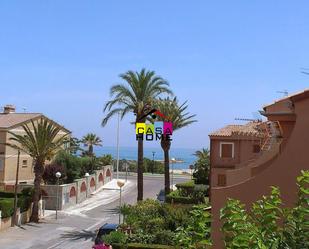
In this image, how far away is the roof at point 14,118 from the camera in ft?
186

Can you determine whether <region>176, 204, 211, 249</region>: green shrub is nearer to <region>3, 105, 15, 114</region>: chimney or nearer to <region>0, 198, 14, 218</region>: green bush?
<region>0, 198, 14, 218</region>: green bush

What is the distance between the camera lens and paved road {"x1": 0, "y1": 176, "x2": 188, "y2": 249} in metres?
33.5

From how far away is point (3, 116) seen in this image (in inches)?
2436

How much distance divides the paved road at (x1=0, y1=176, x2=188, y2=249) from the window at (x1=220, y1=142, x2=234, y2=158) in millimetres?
10461

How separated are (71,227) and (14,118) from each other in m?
23.1

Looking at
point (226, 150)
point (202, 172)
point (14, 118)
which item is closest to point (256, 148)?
point (226, 150)

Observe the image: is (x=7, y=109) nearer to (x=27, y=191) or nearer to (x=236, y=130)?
(x=27, y=191)

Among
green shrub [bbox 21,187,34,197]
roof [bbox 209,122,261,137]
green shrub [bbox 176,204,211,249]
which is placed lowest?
green shrub [bbox 21,187,34,197]

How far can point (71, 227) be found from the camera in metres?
40.4

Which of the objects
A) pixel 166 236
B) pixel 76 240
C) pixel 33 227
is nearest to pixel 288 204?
pixel 166 236

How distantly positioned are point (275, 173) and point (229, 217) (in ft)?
26.4

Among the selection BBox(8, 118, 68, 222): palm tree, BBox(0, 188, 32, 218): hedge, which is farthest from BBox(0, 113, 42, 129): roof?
BBox(8, 118, 68, 222): palm tree

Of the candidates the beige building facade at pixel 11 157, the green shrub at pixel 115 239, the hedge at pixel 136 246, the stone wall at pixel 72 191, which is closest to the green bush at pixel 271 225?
the hedge at pixel 136 246

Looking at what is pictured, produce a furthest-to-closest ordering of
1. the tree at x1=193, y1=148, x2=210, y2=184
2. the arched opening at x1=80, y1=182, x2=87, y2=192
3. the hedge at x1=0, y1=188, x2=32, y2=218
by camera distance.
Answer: the tree at x1=193, y1=148, x2=210, y2=184, the arched opening at x1=80, y1=182, x2=87, y2=192, the hedge at x1=0, y1=188, x2=32, y2=218
